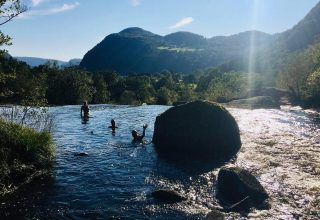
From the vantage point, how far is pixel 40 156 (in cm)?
2409

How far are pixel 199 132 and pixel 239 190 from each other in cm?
1262

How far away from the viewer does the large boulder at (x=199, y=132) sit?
32844 millimetres

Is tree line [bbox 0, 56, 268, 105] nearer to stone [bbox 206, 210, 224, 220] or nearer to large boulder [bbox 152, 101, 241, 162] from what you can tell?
large boulder [bbox 152, 101, 241, 162]

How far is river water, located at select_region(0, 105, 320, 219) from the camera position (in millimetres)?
18672

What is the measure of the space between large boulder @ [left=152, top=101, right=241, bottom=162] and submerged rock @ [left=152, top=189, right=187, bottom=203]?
1076 cm

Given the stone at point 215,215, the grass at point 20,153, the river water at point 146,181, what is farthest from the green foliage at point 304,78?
the grass at point 20,153

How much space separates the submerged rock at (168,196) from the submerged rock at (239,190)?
Result: 2639mm

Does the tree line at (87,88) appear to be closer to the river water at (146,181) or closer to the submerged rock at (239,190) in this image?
the river water at (146,181)

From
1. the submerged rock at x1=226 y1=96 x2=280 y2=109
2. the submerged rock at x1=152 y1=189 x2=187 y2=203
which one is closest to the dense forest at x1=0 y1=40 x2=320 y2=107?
the submerged rock at x1=226 y1=96 x2=280 y2=109

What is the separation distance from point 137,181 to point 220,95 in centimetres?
8774

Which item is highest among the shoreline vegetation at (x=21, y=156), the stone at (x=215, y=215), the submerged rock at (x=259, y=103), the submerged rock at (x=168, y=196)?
the submerged rock at (x=259, y=103)

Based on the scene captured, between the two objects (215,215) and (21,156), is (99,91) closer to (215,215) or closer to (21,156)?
(21,156)

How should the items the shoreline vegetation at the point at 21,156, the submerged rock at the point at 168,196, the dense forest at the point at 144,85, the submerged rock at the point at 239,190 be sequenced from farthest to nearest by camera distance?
1. the dense forest at the point at 144,85
2. the shoreline vegetation at the point at 21,156
3. the submerged rock at the point at 168,196
4. the submerged rock at the point at 239,190

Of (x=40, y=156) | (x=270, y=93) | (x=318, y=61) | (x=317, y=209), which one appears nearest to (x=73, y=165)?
(x=40, y=156)
